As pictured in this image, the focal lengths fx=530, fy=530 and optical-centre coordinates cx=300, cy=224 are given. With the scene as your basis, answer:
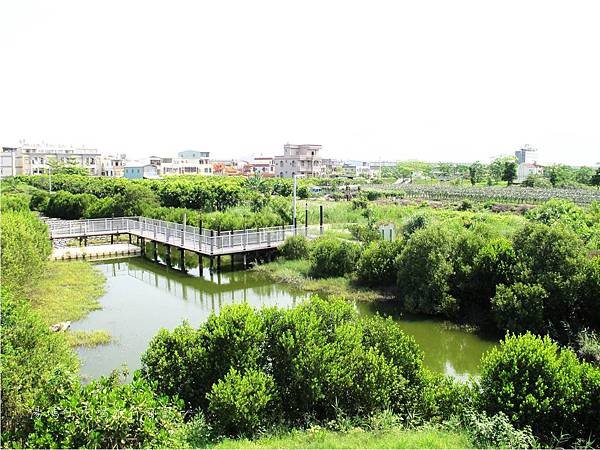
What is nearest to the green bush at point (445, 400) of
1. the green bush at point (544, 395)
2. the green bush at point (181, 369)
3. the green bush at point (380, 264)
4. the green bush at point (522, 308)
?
the green bush at point (544, 395)

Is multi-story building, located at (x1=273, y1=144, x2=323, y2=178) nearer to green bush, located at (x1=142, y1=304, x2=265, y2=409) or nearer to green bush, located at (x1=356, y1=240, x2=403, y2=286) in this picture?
green bush, located at (x1=356, y1=240, x2=403, y2=286)

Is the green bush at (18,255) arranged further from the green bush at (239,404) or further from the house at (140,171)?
the house at (140,171)

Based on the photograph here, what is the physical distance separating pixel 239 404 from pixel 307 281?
42.0 feet

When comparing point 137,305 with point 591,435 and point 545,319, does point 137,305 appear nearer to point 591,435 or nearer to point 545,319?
point 545,319

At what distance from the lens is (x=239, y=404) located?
6930mm

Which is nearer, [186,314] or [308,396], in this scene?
[308,396]

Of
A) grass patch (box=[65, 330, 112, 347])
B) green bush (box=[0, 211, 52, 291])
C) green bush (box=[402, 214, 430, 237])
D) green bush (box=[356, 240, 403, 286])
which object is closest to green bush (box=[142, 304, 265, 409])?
grass patch (box=[65, 330, 112, 347])

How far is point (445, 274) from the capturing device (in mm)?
15523

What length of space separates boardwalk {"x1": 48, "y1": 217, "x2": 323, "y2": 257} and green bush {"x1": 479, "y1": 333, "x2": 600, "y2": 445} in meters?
15.3

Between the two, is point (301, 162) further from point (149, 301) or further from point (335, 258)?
point (149, 301)

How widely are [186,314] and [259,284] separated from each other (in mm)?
4524

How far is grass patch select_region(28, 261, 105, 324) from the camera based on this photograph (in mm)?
15386

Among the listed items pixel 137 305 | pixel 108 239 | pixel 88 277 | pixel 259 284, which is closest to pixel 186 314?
pixel 137 305

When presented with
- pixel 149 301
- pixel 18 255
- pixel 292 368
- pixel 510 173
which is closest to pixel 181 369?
pixel 292 368
